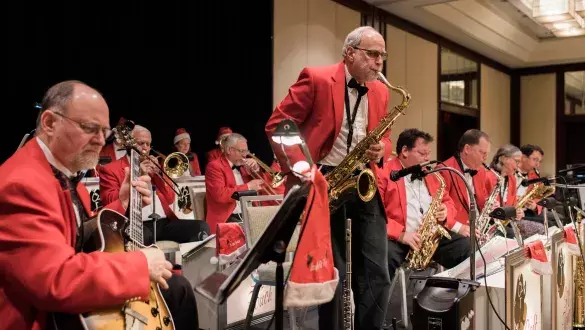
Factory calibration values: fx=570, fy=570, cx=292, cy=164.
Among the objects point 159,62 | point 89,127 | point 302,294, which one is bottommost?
point 302,294

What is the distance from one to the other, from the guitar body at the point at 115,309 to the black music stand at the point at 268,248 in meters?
0.29

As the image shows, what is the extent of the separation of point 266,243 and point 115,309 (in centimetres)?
58

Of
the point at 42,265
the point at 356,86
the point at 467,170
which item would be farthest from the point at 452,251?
the point at 42,265

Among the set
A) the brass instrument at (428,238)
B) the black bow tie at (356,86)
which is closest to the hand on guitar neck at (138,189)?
the black bow tie at (356,86)

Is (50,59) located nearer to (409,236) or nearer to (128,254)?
(409,236)

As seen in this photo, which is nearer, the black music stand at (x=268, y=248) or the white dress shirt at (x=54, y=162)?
the black music stand at (x=268, y=248)

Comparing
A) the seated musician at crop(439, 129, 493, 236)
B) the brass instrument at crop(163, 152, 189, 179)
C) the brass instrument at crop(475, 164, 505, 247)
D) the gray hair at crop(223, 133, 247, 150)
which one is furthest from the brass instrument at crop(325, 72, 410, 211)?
the brass instrument at crop(163, 152, 189, 179)

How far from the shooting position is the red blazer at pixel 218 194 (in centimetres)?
540

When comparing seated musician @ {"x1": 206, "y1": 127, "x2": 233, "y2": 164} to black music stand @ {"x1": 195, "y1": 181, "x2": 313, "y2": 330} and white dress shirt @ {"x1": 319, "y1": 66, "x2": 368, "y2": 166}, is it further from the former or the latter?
black music stand @ {"x1": 195, "y1": 181, "x2": 313, "y2": 330}

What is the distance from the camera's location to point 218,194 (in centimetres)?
541

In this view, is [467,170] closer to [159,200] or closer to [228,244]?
[228,244]

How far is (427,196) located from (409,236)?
548mm

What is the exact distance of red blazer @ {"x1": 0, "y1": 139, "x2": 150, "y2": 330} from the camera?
1576 mm

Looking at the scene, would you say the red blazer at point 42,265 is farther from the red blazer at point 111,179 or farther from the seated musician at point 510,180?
the seated musician at point 510,180
